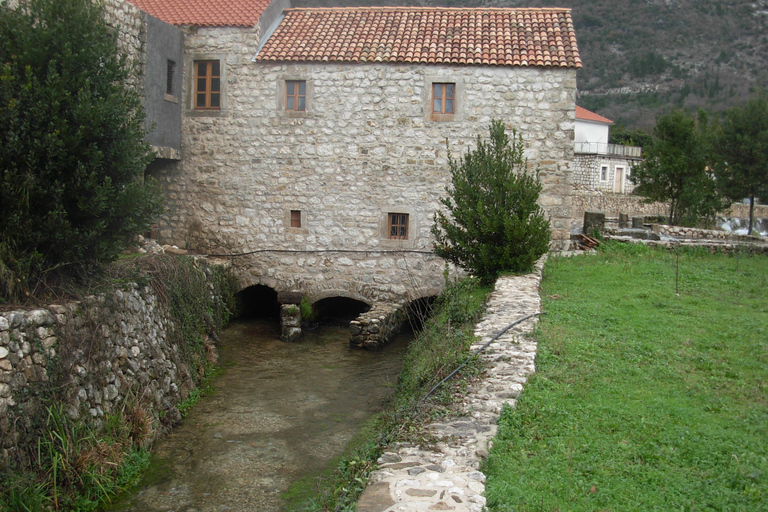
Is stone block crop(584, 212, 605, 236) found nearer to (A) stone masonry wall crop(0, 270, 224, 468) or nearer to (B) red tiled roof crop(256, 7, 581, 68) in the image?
(B) red tiled roof crop(256, 7, 581, 68)

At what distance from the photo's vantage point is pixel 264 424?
29.8 feet

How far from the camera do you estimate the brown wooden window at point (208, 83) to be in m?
15.2

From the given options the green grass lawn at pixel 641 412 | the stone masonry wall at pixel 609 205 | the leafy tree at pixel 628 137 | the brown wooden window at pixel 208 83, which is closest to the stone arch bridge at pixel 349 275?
the brown wooden window at pixel 208 83

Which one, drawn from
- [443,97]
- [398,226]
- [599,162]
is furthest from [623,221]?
[599,162]

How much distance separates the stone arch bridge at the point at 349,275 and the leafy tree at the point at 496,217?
3.43 meters

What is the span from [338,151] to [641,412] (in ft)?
35.5

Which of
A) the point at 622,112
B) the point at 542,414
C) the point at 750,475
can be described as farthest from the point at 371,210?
the point at 622,112

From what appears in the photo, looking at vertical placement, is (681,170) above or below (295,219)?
above

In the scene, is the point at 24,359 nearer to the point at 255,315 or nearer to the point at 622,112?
the point at 255,315

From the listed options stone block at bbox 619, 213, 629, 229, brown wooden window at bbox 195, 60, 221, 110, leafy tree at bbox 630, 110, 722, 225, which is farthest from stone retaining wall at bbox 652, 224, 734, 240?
brown wooden window at bbox 195, 60, 221, 110

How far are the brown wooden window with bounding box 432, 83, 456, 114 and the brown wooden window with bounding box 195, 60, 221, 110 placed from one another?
5301 mm

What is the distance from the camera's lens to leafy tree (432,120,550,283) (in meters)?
10.9

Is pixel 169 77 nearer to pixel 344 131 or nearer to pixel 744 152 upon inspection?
pixel 344 131

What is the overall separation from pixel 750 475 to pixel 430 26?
13.6 meters
